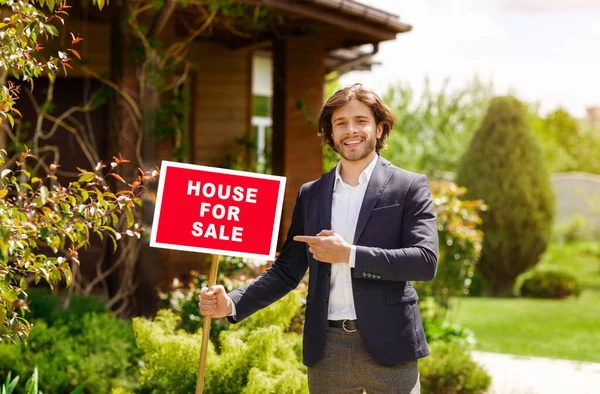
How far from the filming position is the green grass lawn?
10.1 metres

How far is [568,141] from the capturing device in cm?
4119

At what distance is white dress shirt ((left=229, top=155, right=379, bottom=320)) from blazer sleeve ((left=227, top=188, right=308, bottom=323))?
57 millimetres

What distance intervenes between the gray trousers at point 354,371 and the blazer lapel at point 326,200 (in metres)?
0.41

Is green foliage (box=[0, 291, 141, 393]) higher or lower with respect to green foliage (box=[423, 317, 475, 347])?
higher

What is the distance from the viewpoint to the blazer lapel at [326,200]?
3.32 meters

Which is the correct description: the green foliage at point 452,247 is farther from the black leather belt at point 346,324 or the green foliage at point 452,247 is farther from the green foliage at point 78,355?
the black leather belt at point 346,324

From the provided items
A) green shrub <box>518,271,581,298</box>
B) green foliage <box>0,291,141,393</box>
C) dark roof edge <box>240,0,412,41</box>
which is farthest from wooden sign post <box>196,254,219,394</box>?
green shrub <box>518,271,581,298</box>

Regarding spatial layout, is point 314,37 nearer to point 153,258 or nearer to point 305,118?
point 305,118

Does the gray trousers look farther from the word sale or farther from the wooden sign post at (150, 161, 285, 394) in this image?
the word sale

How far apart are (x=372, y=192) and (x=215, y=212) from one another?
630 millimetres

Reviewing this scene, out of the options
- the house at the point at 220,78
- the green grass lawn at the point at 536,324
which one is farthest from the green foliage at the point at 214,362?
the green grass lawn at the point at 536,324

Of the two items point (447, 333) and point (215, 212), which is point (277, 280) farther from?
Result: point (447, 333)

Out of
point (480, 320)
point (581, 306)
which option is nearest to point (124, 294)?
point (480, 320)

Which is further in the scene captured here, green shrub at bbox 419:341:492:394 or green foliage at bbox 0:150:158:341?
green shrub at bbox 419:341:492:394
